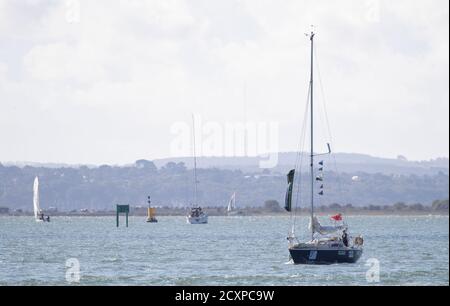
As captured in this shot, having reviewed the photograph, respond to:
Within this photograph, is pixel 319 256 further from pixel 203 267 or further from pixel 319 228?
pixel 203 267

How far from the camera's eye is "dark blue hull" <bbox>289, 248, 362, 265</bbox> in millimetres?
76625

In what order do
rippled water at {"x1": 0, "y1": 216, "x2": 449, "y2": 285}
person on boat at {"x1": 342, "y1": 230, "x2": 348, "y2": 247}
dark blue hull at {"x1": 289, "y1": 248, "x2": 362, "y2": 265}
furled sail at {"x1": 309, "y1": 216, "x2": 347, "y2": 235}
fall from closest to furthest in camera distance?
1. rippled water at {"x1": 0, "y1": 216, "x2": 449, "y2": 285}
2. dark blue hull at {"x1": 289, "y1": 248, "x2": 362, "y2": 265}
3. furled sail at {"x1": 309, "y1": 216, "x2": 347, "y2": 235}
4. person on boat at {"x1": 342, "y1": 230, "x2": 348, "y2": 247}

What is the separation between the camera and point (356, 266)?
78125 millimetres

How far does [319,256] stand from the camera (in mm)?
76688

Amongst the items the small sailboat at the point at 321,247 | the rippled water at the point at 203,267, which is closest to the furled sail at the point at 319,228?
the small sailboat at the point at 321,247

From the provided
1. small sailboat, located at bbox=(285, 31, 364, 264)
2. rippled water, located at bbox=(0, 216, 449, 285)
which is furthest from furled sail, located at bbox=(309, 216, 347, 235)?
rippled water, located at bbox=(0, 216, 449, 285)

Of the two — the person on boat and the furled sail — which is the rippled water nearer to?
the person on boat

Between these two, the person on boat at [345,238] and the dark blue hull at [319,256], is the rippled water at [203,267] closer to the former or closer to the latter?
the dark blue hull at [319,256]

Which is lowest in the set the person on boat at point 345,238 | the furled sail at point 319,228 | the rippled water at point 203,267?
the rippled water at point 203,267

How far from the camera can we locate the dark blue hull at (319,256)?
76.6 m

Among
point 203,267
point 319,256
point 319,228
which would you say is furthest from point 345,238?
point 203,267

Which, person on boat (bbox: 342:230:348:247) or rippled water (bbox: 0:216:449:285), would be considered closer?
rippled water (bbox: 0:216:449:285)
